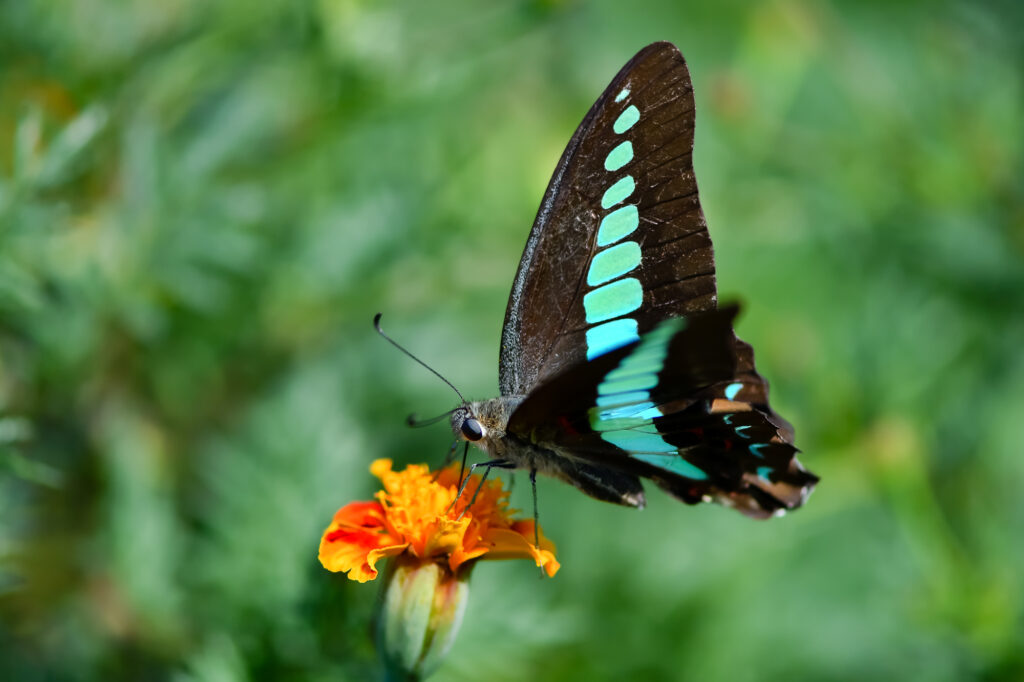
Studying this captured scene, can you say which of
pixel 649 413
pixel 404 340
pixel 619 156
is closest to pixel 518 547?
pixel 649 413

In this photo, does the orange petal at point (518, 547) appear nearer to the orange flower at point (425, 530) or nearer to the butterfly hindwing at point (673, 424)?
the orange flower at point (425, 530)

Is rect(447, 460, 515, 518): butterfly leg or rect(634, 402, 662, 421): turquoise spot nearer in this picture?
rect(447, 460, 515, 518): butterfly leg

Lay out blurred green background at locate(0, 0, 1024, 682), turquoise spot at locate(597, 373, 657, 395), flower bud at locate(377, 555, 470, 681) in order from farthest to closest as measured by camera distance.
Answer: blurred green background at locate(0, 0, 1024, 682) < turquoise spot at locate(597, 373, 657, 395) < flower bud at locate(377, 555, 470, 681)

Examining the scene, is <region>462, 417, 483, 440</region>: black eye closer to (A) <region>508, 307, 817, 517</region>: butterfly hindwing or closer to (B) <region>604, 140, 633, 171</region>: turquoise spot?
(A) <region>508, 307, 817, 517</region>: butterfly hindwing

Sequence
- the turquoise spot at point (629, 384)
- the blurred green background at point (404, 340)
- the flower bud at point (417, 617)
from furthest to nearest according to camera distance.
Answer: the blurred green background at point (404, 340), the turquoise spot at point (629, 384), the flower bud at point (417, 617)

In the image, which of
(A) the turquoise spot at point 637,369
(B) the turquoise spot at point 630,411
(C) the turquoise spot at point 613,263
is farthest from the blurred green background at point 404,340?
(C) the turquoise spot at point 613,263

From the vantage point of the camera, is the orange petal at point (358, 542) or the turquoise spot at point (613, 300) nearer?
the orange petal at point (358, 542)

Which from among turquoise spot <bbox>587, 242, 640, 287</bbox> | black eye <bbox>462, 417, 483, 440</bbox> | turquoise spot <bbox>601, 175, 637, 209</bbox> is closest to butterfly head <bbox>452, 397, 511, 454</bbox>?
black eye <bbox>462, 417, 483, 440</bbox>
